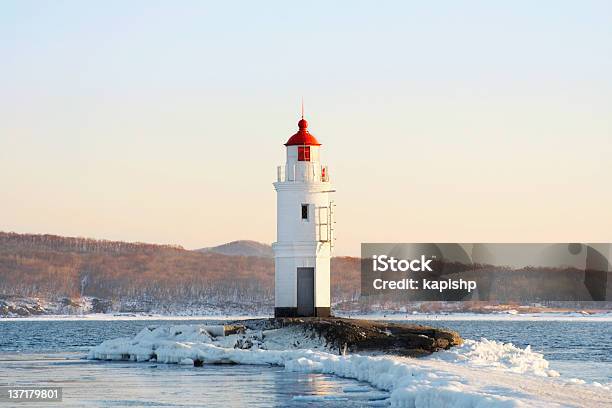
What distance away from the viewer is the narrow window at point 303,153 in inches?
1800

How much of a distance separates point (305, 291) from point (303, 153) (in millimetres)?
5096

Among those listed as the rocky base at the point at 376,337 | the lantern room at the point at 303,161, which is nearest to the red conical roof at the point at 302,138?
the lantern room at the point at 303,161

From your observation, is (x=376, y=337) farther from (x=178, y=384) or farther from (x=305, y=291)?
(x=178, y=384)

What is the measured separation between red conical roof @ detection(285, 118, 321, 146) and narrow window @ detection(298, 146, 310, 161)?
15cm

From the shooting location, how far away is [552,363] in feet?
145

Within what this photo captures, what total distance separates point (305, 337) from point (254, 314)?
5566 inches

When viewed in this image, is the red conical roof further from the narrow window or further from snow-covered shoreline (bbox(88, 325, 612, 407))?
snow-covered shoreline (bbox(88, 325, 612, 407))

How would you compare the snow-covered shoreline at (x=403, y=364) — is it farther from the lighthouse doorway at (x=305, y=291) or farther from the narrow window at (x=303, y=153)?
the narrow window at (x=303, y=153)

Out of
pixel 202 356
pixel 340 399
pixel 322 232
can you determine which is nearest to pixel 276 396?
pixel 340 399

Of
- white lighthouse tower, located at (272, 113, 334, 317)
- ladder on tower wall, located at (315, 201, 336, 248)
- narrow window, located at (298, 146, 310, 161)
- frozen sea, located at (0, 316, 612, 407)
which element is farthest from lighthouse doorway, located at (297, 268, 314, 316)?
frozen sea, located at (0, 316, 612, 407)

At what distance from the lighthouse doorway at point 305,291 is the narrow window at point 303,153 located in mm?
4101

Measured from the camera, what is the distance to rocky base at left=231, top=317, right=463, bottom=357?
41.2 meters

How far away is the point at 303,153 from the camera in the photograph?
45.8 m

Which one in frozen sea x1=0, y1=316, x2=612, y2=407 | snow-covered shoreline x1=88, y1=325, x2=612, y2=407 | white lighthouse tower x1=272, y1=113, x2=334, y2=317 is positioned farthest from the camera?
white lighthouse tower x1=272, y1=113, x2=334, y2=317
